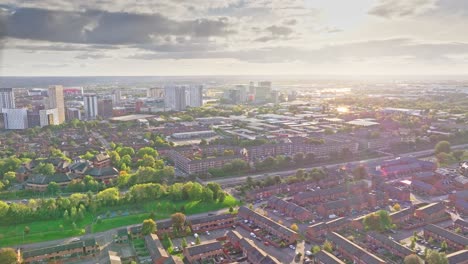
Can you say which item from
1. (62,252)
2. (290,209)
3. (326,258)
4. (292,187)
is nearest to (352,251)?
(326,258)

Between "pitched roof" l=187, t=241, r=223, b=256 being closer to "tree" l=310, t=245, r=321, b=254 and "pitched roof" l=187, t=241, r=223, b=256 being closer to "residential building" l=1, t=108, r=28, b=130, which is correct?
"tree" l=310, t=245, r=321, b=254

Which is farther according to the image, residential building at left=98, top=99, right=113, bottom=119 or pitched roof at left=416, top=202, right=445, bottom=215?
residential building at left=98, top=99, right=113, bottom=119

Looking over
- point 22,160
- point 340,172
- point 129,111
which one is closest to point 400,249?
point 340,172

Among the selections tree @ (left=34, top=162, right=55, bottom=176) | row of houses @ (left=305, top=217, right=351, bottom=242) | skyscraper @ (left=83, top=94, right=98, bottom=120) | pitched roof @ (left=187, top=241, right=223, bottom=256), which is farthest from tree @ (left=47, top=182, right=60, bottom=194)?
skyscraper @ (left=83, top=94, right=98, bottom=120)

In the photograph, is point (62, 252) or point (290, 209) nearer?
point (62, 252)

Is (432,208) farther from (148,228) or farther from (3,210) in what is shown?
(3,210)

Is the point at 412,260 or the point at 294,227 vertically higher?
the point at 412,260

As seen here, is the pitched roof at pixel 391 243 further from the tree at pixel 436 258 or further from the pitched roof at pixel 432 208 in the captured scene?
the pitched roof at pixel 432 208
